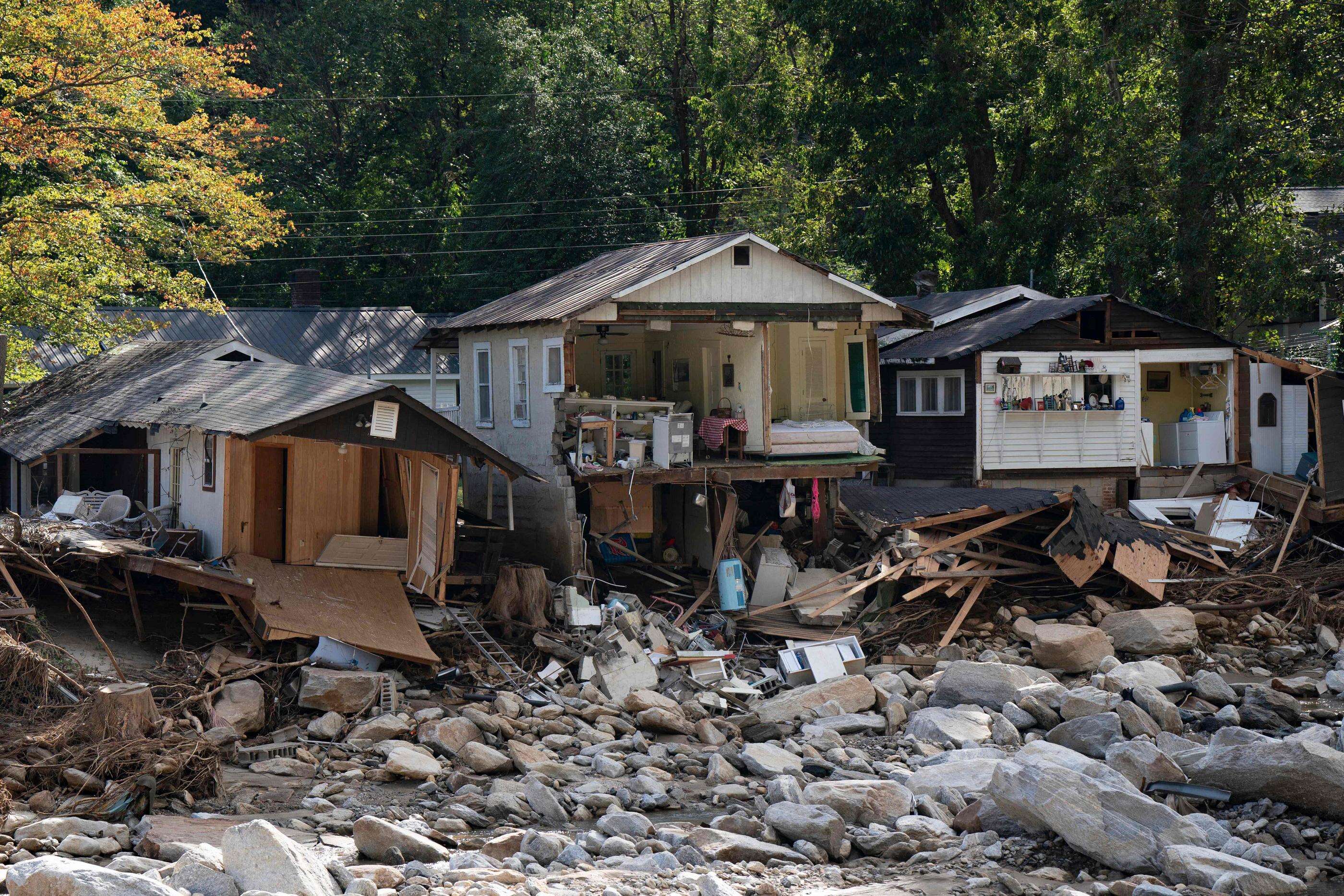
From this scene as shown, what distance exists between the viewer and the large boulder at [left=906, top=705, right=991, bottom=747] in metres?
17.8

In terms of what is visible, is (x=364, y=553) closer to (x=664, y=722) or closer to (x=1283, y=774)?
(x=664, y=722)

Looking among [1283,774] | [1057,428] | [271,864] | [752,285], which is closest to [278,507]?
[752,285]

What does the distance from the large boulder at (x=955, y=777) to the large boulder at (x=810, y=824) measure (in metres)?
1.83

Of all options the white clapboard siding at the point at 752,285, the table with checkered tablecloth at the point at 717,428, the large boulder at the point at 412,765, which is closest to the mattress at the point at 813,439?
the table with checkered tablecloth at the point at 717,428

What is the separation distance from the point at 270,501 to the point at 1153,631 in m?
14.7

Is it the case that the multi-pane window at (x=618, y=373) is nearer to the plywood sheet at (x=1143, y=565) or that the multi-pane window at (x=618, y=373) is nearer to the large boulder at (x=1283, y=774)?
the plywood sheet at (x=1143, y=565)

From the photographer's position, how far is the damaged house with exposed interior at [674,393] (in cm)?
2281

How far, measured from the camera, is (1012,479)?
94.4 feet

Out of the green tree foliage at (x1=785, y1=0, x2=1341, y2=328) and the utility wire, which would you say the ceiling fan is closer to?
the green tree foliage at (x1=785, y1=0, x2=1341, y2=328)

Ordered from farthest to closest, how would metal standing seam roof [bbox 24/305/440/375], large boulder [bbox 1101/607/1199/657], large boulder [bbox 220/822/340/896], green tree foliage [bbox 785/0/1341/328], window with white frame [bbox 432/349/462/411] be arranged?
window with white frame [bbox 432/349/462/411] < metal standing seam roof [bbox 24/305/440/375] < green tree foliage [bbox 785/0/1341/328] < large boulder [bbox 1101/607/1199/657] < large boulder [bbox 220/822/340/896]

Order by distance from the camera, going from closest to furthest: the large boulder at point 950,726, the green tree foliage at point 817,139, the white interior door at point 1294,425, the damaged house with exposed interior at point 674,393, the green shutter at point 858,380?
the large boulder at point 950,726 < the damaged house with exposed interior at point 674,393 < the green shutter at point 858,380 < the white interior door at point 1294,425 < the green tree foliage at point 817,139

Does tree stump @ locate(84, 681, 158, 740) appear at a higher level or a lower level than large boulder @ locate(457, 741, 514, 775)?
higher

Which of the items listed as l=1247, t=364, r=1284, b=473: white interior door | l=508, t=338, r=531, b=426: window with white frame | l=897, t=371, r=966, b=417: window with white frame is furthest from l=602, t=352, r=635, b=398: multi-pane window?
l=1247, t=364, r=1284, b=473: white interior door

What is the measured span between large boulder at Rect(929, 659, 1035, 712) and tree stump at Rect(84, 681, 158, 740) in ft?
36.3
